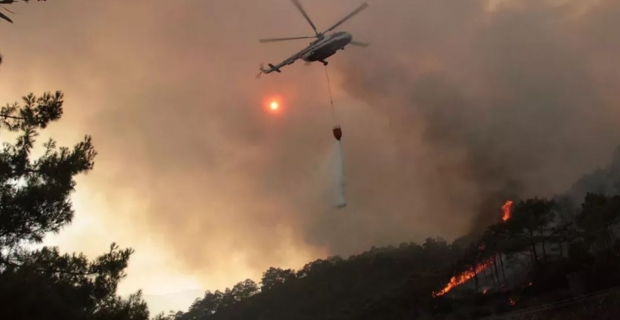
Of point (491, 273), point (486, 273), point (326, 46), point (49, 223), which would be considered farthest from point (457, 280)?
point (49, 223)

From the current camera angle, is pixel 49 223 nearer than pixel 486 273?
Yes

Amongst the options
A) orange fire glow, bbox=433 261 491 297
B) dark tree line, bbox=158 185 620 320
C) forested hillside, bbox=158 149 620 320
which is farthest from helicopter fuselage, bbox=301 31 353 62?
orange fire glow, bbox=433 261 491 297

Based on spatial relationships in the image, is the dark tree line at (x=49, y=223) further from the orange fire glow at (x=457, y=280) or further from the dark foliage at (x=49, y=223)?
the orange fire glow at (x=457, y=280)

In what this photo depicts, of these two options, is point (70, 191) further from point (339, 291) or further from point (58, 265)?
point (339, 291)

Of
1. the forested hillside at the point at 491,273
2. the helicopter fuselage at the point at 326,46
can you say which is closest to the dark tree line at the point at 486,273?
the forested hillside at the point at 491,273

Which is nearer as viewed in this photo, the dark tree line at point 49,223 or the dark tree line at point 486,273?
the dark tree line at point 49,223

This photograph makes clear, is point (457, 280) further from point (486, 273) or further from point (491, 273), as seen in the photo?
point (486, 273)

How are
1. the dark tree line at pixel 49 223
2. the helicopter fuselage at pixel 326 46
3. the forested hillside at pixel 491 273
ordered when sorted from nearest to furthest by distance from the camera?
the dark tree line at pixel 49 223
the helicopter fuselage at pixel 326 46
the forested hillside at pixel 491 273

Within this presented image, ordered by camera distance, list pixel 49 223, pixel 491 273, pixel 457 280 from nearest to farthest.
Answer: pixel 49 223 → pixel 491 273 → pixel 457 280
